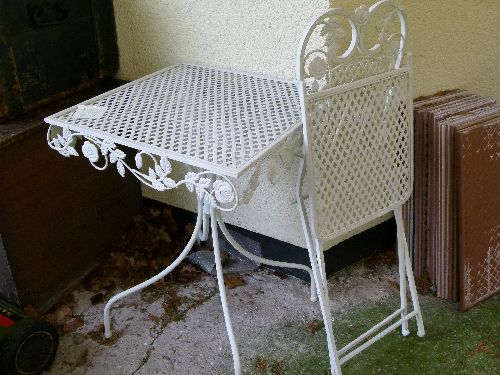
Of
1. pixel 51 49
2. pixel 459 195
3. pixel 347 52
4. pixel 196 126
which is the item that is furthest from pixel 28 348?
pixel 459 195

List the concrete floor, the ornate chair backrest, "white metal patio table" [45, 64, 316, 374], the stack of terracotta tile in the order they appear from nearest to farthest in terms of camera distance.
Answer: "white metal patio table" [45, 64, 316, 374], the ornate chair backrest, the concrete floor, the stack of terracotta tile

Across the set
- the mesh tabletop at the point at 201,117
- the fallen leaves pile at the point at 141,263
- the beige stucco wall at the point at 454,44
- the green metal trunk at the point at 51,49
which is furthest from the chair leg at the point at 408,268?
the green metal trunk at the point at 51,49

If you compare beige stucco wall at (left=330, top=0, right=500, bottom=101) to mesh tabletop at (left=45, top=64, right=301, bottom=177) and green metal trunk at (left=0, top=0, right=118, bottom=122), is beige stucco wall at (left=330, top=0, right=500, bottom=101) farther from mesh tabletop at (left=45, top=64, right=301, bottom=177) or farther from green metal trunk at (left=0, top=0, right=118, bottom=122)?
green metal trunk at (left=0, top=0, right=118, bottom=122)

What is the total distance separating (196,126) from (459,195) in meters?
1.25

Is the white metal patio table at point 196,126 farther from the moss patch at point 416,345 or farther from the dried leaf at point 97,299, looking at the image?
the moss patch at point 416,345

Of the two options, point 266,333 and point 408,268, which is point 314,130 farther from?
point 266,333

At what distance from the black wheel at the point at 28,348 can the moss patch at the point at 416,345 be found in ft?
3.00

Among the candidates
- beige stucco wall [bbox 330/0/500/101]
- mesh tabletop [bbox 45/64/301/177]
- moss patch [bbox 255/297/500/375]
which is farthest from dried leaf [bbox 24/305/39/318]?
beige stucco wall [bbox 330/0/500/101]

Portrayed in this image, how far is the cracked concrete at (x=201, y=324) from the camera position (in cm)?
260

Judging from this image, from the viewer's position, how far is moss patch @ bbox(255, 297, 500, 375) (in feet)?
8.16

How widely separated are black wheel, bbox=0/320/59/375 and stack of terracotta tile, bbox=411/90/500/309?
1.77m

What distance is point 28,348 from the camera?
248 cm

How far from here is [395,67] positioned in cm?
235

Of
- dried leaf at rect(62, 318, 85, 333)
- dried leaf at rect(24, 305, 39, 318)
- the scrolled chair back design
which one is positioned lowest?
dried leaf at rect(62, 318, 85, 333)
